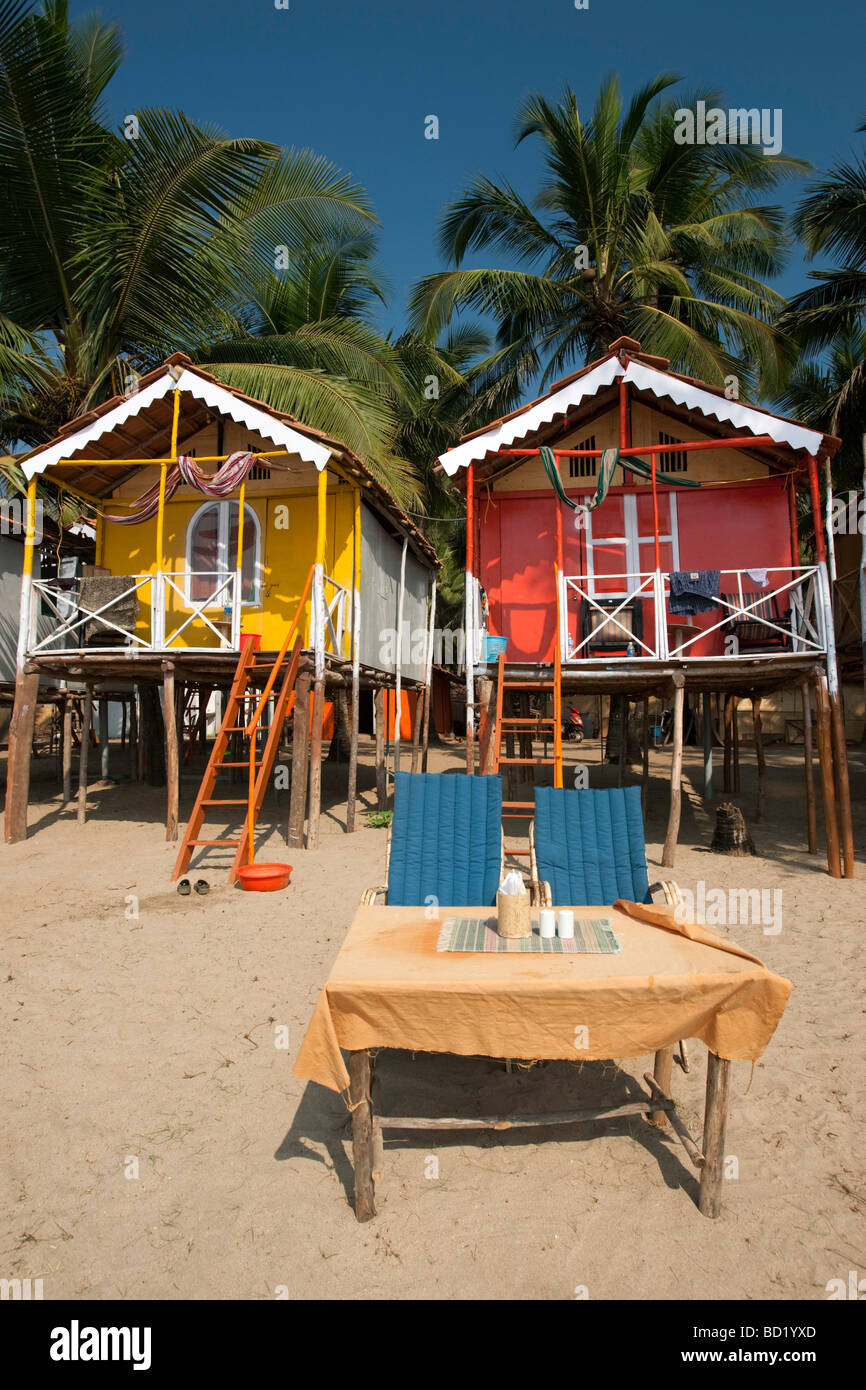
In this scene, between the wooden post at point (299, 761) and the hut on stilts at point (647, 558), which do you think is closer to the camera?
the hut on stilts at point (647, 558)

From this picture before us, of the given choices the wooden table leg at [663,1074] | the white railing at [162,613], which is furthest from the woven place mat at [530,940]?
the white railing at [162,613]

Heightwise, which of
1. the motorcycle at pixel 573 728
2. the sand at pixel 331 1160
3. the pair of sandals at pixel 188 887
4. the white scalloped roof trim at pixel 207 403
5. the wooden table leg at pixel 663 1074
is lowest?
the sand at pixel 331 1160

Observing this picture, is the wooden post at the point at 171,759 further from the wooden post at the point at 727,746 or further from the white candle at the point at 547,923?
the wooden post at the point at 727,746

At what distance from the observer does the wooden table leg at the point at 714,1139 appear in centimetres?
283

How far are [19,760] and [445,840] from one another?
782 cm

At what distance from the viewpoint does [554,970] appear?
9.11ft

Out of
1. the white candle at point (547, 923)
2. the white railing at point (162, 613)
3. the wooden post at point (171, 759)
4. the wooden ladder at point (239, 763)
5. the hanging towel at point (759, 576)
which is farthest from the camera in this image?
the white railing at point (162, 613)

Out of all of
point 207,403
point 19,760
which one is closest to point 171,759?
point 19,760

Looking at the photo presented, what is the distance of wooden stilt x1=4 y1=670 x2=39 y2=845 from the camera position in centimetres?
1020

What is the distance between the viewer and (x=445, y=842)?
15.4 feet

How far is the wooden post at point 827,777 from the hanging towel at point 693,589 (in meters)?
1.48

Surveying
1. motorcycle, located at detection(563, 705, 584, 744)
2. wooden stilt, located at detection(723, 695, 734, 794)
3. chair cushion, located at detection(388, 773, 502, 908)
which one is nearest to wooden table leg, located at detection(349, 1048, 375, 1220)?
chair cushion, located at detection(388, 773, 502, 908)

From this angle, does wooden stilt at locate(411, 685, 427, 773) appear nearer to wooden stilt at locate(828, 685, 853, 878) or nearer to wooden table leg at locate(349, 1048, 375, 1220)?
wooden stilt at locate(828, 685, 853, 878)

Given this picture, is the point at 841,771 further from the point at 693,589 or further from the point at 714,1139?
the point at 714,1139
